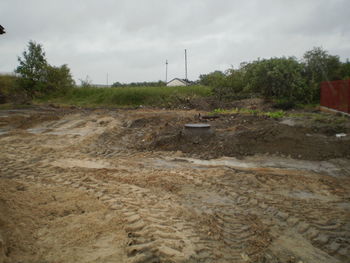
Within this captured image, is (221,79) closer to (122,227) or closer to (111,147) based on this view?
(111,147)

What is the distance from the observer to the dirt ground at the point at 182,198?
2.95m

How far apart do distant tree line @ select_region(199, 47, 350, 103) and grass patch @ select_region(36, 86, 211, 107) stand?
2472mm

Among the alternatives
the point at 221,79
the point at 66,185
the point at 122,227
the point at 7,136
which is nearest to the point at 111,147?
the point at 66,185

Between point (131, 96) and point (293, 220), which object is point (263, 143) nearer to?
point (293, 220)

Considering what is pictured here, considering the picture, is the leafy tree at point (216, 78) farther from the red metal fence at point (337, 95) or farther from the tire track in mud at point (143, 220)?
the tire track in mud at point (143, 220)

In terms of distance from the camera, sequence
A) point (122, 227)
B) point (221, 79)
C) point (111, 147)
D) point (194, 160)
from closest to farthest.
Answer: point (122, 227) < point (194, 160) < point (111, 147) < point (221, 79)

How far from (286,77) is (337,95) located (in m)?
3.99

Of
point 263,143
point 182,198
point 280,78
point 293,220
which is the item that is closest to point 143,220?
point 182,198

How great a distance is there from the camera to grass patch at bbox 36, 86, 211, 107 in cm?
2133

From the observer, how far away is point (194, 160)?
7062 mm

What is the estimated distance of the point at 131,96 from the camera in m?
23.2

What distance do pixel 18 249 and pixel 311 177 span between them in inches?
204

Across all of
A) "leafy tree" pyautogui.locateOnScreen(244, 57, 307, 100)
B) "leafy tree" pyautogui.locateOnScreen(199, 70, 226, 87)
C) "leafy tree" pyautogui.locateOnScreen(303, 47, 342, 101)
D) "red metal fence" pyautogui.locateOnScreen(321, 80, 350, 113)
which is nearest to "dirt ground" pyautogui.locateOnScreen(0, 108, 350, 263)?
"red metal fence" pyautogui.locateOnScreen(321, 80, 350, 113)

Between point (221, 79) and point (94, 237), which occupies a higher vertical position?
point (221, 79)
